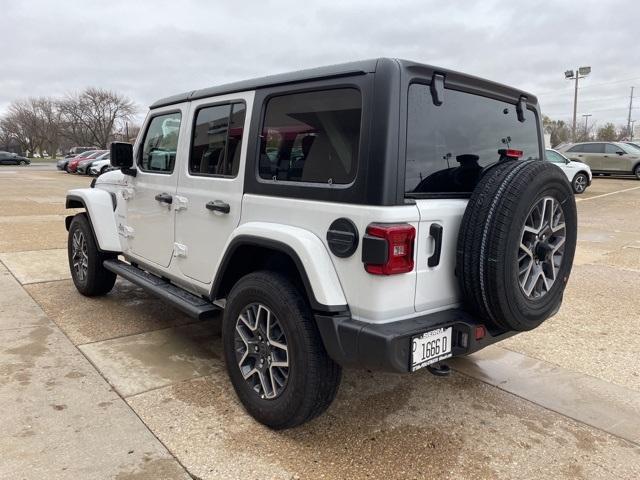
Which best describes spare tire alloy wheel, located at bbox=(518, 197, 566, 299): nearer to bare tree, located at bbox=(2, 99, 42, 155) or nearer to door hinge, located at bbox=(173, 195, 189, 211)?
door hinge, located at bbox=(173, 195, 189, 211)

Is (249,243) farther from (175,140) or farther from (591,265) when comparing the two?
(591,265)

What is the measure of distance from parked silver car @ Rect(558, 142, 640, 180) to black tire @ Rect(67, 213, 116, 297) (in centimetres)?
2088

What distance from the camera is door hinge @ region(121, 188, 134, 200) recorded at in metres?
4.38

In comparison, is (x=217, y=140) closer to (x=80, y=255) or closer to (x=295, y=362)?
(x=295, y=362)

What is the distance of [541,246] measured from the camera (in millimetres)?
2676

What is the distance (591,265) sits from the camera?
7.09 metres

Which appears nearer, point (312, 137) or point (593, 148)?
point (312, 137)

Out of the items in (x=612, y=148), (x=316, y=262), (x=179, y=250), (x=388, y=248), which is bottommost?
(x=179, y=250)

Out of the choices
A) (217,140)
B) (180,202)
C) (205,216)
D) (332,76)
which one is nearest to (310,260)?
(332,76)

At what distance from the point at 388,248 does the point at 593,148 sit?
74.6ft

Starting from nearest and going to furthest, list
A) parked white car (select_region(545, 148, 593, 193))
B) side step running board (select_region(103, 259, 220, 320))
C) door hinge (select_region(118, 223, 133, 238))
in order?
side step running board (select_region(103, 259, 220, 320)) < door hinge (select_region(118, 223, 133, 238)) < parked white car (select_region(545, 148, 593, 193))

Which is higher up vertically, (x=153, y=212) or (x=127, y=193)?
(x=127, y=193)

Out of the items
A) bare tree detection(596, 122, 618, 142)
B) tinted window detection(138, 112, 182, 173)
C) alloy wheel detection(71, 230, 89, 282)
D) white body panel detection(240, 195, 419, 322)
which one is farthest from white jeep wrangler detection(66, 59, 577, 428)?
bare tree detection(596, 122, 618, 142)

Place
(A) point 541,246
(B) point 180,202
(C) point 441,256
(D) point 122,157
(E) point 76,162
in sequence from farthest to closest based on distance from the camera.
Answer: (E) point 76,162, (D) point 122,157, (B) point 180,202, (A) point 541,246, (C) point 441,256
